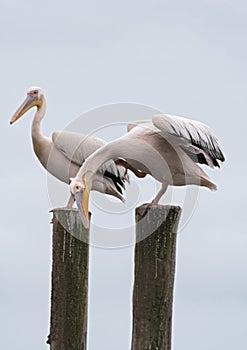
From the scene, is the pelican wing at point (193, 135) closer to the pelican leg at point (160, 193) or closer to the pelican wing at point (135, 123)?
the pelican wing at point (135, 123)

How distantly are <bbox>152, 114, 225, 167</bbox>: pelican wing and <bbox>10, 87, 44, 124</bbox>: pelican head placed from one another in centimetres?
335

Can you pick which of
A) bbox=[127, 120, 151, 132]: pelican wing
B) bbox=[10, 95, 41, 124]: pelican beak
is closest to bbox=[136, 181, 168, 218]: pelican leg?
bbox=[127, 120, 151, 132]: pelican wing

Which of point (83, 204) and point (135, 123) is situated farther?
point (135, 123)

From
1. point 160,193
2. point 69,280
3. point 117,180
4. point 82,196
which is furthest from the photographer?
point 117,180

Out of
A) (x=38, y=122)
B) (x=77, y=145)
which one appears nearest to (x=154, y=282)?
(x=77, y=145)

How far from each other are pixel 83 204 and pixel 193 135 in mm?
1477

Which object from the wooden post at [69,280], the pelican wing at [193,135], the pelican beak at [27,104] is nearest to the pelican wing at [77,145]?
the pelican beak at [27,104]

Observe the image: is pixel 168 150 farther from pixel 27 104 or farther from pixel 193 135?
pixel 27 104

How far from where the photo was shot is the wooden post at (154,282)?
24.1 ft

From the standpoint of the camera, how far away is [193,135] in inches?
362

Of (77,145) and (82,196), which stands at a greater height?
(77,145)

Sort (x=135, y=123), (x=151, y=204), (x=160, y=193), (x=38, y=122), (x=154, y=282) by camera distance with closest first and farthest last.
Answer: (x=154, y=282) → (x=151, y=204) → (x=160, y=193) → (x=135, y=123) → (x=38, y=122)

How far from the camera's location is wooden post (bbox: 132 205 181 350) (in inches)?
289

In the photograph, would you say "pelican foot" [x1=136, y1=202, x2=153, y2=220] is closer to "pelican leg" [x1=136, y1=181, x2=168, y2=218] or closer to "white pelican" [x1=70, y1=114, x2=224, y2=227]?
"pelican leg" [x1=136, y1=181, x2=168, y2=218]
